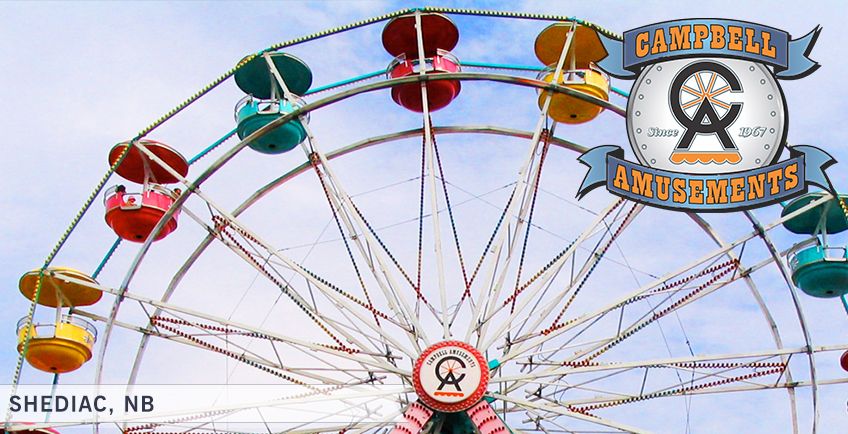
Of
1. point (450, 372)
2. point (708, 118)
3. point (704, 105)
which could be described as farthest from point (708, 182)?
point (450, 372)

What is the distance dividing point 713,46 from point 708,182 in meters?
2.12

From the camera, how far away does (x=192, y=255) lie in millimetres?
20188

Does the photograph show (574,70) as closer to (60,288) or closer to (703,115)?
(703,115)

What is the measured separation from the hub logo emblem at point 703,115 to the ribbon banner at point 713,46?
0.6 inches

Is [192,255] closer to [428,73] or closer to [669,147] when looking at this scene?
[428,73]

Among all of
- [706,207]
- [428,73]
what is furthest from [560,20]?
[706,207]

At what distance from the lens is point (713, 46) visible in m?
18.5

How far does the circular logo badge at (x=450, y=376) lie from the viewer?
15.8 meters

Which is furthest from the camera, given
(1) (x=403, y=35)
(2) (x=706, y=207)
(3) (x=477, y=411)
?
(1) (x=403, y=35)

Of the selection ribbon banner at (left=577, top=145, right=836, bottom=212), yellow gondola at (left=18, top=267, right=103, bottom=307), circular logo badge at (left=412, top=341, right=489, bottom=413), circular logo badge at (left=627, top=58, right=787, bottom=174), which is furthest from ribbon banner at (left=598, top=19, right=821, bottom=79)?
yellow gondola at (left=18, top=267, right=103, bottom=307)

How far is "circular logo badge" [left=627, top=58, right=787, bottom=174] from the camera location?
18.3m

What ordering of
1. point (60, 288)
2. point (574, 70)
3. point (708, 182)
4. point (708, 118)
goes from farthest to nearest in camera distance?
point (60, 288) → point (574, 70) → point (708, 118) → point (708, 182)

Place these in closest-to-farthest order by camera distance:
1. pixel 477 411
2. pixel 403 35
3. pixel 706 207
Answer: pixel 477 411 < pixel 706 207 < pixel 403 35

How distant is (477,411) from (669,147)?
538 cm
